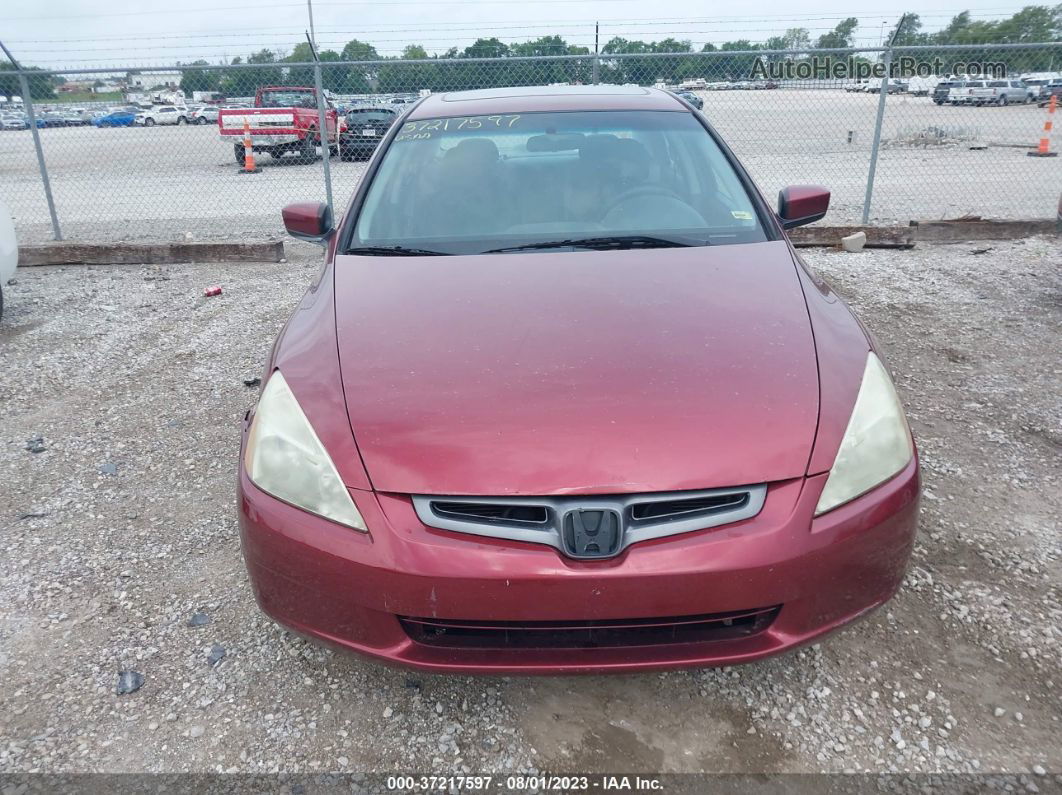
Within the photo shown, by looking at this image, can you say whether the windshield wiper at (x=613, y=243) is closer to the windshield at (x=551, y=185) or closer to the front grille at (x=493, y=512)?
the windshield at (x=551, y=185)

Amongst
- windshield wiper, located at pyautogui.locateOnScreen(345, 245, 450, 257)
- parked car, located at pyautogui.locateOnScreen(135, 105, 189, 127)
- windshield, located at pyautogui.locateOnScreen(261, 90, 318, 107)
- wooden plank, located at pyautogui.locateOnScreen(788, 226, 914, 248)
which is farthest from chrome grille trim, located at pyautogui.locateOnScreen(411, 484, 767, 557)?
parked car, located at pyautogui.locateOnScreen(135, 105, 189, 127)

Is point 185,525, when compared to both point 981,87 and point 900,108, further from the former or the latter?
point 981,87

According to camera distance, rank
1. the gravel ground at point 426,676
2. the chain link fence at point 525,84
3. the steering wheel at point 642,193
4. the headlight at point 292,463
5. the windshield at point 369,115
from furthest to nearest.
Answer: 1. the windshield at point 369,115
2. the chain link fence at point 525,84
3. the steering wheel at point 642,193
4. the gravel ground at point 426,676
5. the headlight at point 292,463

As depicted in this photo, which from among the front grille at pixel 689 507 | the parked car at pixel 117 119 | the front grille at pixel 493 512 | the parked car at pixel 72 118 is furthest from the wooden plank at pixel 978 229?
the parked car at pixel 72 118

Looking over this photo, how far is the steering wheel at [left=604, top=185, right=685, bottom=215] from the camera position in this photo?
3.02 metres

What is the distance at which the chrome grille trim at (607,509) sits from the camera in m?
1.70

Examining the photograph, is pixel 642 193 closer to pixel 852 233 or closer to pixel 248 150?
pixel 852 233

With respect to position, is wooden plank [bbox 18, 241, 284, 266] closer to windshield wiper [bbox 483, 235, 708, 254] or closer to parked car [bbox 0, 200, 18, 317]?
parked car [bbox 0, 200, 18, 317]

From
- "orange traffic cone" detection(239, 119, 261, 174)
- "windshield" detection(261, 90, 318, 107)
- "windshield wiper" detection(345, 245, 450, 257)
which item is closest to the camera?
"windshield wiper" detection(345, 245, 450, 257)

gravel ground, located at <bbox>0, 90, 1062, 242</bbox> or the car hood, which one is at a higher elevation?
the car hood

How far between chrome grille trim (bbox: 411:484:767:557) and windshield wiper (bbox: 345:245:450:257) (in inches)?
49.2

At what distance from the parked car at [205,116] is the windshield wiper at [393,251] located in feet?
55.8

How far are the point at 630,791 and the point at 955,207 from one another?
33.1 feet

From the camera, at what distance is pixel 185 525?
3037 millimetres
